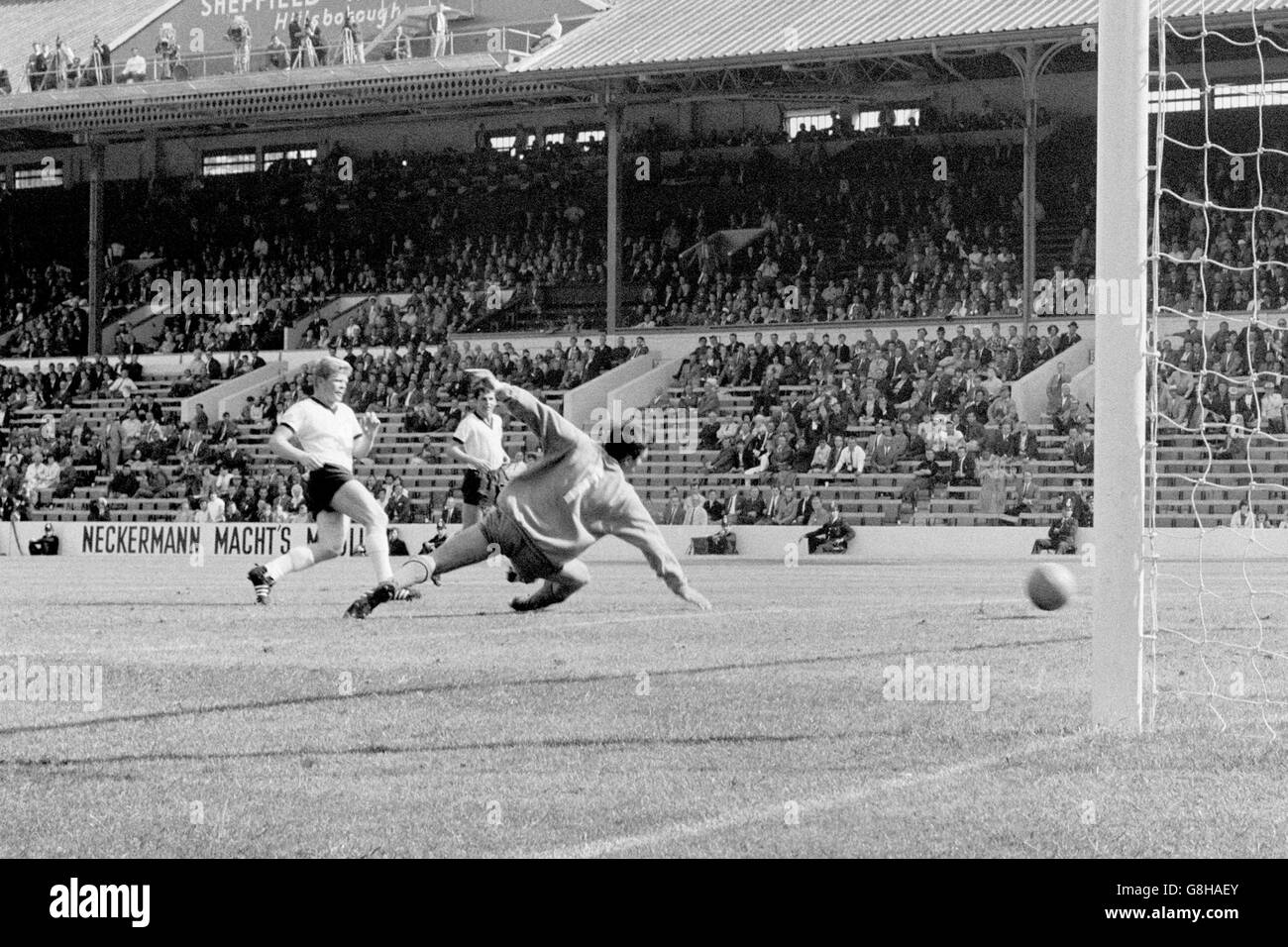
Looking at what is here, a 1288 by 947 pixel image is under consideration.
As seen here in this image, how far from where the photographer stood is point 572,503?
1180cm

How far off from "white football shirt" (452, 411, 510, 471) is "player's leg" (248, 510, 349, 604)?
1.87 meters

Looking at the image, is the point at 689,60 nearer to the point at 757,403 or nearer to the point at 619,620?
the point at 757,403

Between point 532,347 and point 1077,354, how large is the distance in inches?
452

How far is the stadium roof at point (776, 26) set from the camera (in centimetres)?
3111

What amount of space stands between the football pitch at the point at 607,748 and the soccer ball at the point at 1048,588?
0.64 meters

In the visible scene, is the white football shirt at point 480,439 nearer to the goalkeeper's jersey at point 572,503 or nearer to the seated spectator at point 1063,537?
the goalkeeper's jersey at point 572,503

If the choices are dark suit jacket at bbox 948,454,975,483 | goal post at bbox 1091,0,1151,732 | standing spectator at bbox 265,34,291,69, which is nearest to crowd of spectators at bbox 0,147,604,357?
standing spectator at bbox 265,34,291,69

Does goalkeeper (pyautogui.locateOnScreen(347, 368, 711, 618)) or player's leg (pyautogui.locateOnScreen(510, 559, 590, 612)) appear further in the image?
player's leg (pyautogui.locateOnScreen(510, 559, 590, 612))

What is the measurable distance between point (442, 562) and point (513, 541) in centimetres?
66

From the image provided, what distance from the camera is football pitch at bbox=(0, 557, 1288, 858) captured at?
605cm

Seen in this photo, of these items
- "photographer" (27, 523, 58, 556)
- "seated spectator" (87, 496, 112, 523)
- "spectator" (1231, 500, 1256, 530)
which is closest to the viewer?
"spectator" (1231, 500, 1256, 530)

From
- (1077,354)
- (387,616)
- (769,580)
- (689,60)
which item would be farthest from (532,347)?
(387,616)

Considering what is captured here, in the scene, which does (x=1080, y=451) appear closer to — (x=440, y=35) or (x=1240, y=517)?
(x=1240, y=517)

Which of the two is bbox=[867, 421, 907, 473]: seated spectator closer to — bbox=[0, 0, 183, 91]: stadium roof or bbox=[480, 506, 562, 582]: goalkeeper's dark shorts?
bbox=[480, 506, 562, 582]: goalkeeper's dark shorts
